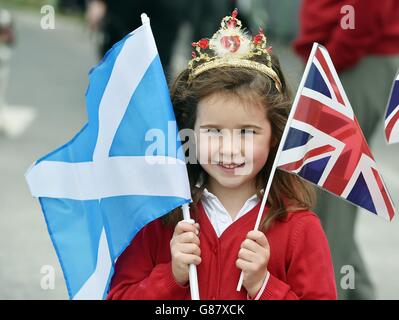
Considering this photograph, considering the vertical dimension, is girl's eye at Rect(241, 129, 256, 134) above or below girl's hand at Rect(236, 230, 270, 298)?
above

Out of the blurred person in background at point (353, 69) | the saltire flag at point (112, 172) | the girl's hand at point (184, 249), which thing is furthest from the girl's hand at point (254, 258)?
the blurred person in background at point (353, 69)

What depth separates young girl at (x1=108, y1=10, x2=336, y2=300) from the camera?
3.03 meters

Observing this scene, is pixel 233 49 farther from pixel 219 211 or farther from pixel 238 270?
pixel 238 270

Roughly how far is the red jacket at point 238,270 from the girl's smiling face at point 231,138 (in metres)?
0.14

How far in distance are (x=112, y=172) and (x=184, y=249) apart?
0.35 m

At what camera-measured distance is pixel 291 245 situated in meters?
3.08

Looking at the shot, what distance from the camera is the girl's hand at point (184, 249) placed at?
300 cm

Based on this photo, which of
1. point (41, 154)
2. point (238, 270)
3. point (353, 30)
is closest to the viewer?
point (238, 270)

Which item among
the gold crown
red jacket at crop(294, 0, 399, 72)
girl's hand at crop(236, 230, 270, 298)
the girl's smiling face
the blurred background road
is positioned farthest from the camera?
the blurred background road

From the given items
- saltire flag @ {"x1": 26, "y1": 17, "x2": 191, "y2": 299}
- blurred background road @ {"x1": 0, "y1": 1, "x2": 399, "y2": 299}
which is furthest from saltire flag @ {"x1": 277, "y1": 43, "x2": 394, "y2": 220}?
blurred background road @ {"x1": 0, "y1": 1, "x2": 399, "y2": 299}

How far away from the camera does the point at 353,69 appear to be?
4871 mm

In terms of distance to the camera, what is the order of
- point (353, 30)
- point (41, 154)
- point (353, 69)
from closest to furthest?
point (353, 30), point (353, 69), point (41, 154)

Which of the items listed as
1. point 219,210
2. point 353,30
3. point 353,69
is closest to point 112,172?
point 219,210

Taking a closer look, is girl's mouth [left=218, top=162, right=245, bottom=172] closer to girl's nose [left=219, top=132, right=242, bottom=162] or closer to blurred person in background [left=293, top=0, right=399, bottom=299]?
girl's nose [left=219, top=132, right=242, bottom=162]
